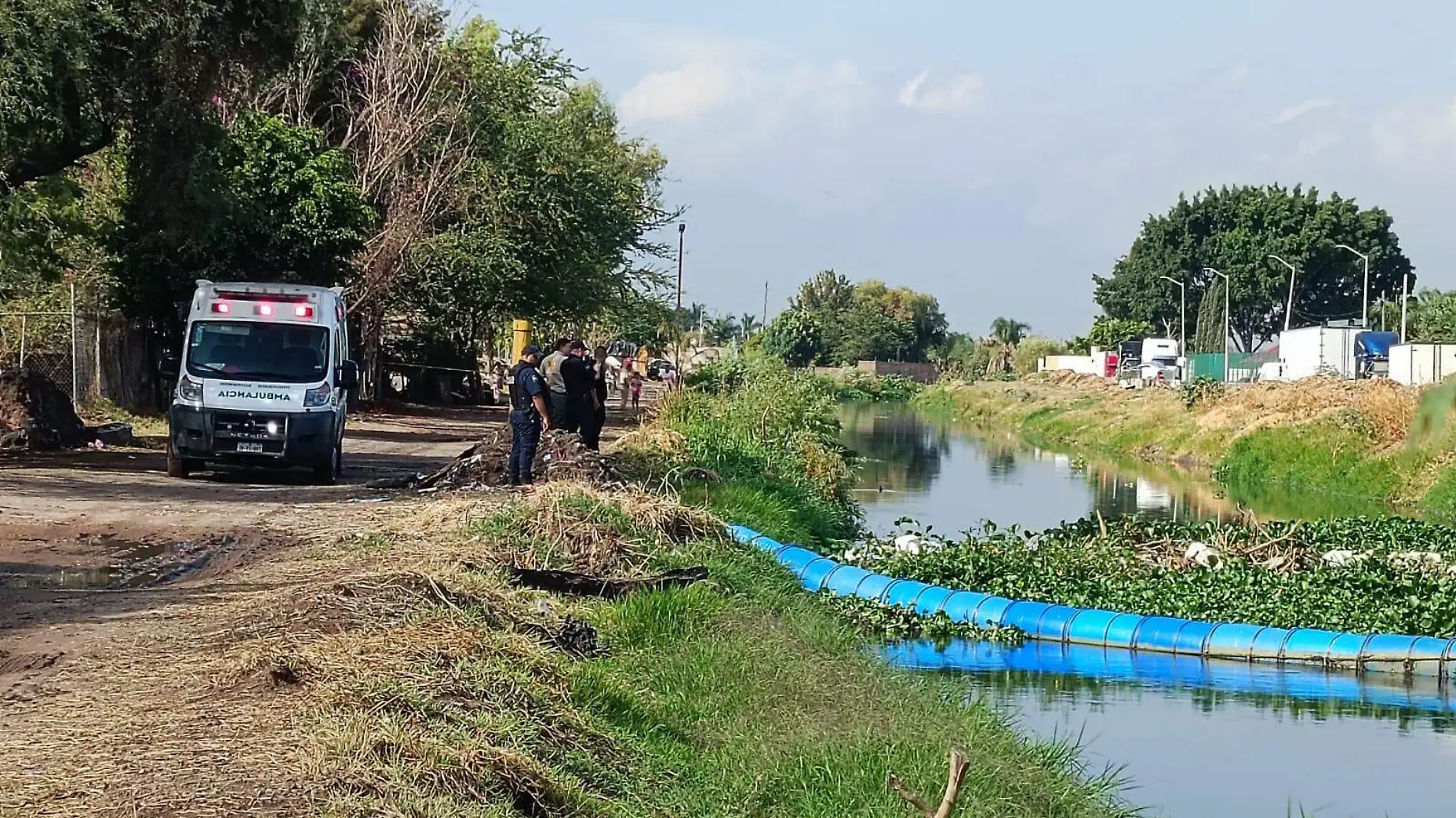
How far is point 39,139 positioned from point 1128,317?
93936 mm

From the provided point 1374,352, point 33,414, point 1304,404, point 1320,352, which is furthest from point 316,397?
point 1320,352

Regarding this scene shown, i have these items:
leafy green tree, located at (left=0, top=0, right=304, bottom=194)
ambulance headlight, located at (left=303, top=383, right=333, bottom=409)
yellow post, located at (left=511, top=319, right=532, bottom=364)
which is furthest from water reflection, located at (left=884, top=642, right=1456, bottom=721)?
yellow post, located at (left=511, top=319, right=532, bottom=364)

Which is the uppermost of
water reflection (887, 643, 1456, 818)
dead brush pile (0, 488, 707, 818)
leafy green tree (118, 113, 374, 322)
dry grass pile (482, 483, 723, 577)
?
leafy green tree (118, 113, 374, 322)

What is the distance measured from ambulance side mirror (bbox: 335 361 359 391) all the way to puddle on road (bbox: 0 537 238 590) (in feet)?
22.1

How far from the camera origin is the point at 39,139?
20.5 meters

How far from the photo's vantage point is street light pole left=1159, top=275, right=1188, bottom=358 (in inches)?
3750

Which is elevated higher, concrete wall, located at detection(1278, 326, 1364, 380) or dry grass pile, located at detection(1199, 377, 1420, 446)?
concrete wall, located at detection(1278, 326, 1364, 380)

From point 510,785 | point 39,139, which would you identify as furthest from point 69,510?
point 510,785

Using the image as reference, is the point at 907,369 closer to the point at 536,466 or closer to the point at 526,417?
the point at 536,466

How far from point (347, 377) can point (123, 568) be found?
347 inches

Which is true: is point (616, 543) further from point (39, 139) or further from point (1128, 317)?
point (1128, 317)

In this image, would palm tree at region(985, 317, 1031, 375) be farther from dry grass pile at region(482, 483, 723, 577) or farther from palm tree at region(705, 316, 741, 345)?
dry grass pile at region(482, 483, 723, 577)

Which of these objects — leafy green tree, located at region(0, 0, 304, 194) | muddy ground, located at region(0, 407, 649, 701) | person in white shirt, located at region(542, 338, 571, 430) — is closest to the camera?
muddy ground, located at region(0, 407, 649, 701)

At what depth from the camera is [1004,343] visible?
131125 mm
